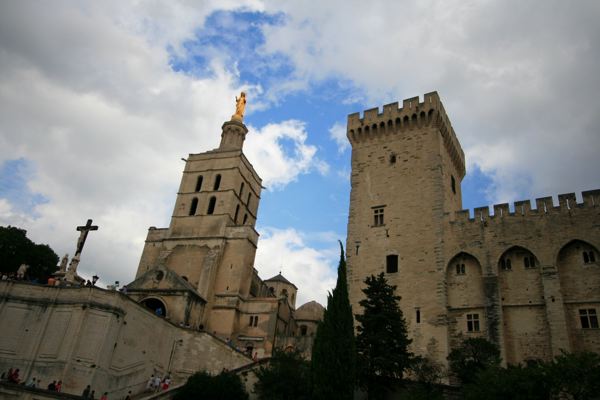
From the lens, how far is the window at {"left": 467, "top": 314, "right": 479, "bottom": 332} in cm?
2667

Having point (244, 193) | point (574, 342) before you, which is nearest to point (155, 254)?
point (244, 193)

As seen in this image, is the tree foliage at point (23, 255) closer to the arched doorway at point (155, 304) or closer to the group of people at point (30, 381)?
the arched doorway at point (155, 304)

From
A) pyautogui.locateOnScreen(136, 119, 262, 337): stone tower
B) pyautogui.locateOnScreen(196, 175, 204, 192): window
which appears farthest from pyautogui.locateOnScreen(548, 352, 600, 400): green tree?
pyautogui.locateOnScreen(196, 175, 204, 192): window

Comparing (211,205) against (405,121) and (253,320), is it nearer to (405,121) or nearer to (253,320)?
(253,320)

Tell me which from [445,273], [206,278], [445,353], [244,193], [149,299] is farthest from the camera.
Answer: [244,193]

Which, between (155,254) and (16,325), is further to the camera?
(155,254)

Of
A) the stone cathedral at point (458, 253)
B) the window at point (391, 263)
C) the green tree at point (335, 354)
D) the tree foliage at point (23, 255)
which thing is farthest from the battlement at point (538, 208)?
the tree foliage at point (23, 255)

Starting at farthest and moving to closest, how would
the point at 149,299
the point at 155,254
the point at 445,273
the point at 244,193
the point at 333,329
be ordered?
the point at 244,193 < the point at 155,254 < the point at 149,299 < the point at 445,273 < the point at 333,329

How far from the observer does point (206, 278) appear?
37281mm

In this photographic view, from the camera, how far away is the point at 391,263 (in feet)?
99.1

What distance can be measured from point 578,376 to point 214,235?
1153 inches

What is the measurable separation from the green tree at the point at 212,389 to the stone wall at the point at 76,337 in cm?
383

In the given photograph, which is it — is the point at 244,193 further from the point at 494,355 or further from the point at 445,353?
the point at 494,355

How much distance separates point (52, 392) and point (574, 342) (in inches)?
957
